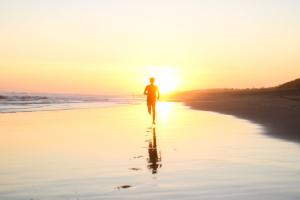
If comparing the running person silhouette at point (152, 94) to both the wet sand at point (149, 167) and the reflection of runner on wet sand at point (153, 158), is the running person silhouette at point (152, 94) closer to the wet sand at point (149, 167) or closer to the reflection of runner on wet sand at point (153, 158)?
the wet sand at point (149, 167)

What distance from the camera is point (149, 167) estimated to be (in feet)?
29.5

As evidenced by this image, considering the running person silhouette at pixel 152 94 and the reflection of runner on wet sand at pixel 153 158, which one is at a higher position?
the running person silhouette at pixel 152 94

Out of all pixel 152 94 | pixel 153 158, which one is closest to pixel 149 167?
pixel 153 158

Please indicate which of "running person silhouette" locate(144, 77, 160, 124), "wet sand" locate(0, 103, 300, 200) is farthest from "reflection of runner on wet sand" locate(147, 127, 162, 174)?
"running person silhouette" locate(144, 77, 160, 124)

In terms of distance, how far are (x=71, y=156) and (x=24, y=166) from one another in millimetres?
1533

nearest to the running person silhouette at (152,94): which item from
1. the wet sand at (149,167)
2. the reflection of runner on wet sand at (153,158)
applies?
the wet sand at (149,167)

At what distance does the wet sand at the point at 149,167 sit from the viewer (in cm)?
671

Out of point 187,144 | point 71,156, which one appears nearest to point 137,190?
point 71,156

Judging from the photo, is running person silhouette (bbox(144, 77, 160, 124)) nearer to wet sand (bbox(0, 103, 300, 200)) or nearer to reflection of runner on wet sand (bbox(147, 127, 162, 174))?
wet sand (bbox(0, 103, 300, 200))

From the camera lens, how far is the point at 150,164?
9367 millimetres

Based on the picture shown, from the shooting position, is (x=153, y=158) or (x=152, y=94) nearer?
(x=153, y=158)

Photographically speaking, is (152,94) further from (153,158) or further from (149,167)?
(149,167)

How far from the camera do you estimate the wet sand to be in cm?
671

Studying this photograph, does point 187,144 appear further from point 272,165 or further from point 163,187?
point 163,187
